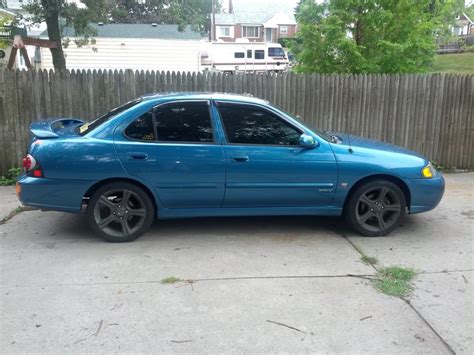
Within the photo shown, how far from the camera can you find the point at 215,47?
123 feet

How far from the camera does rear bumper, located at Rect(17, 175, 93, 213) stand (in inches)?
190

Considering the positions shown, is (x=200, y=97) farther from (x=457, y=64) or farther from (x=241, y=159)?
(x=457, y=64)

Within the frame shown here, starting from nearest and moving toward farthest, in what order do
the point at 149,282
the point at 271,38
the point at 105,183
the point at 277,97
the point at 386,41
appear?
the point at 149,282 → the point at 105,183 → the point at 277,97 → the point at 386,41 → the point at 271,38

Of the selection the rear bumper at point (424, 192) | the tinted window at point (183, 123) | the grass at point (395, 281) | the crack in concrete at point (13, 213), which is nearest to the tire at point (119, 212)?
the tinted window at point (183, 123)

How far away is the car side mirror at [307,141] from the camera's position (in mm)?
5066

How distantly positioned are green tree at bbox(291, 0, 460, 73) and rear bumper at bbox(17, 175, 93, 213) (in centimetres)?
723

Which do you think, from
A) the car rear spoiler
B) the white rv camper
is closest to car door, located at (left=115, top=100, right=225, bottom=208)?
the car rear spoiler

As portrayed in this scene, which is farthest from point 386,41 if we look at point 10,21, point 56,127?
point 10,21

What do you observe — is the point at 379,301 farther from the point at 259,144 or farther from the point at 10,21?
the point at 10,21

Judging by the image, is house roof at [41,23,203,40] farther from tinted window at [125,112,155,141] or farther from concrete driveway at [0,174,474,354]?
concrete driveway at [0,174,474,354]

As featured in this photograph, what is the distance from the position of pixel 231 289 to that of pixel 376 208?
2.16 m

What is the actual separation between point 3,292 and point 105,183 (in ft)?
4.79

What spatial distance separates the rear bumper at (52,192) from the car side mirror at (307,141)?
2278mm

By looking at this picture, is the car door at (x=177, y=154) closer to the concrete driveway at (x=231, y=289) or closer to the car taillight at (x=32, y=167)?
the concrete driveway at (x=231, y=289)
